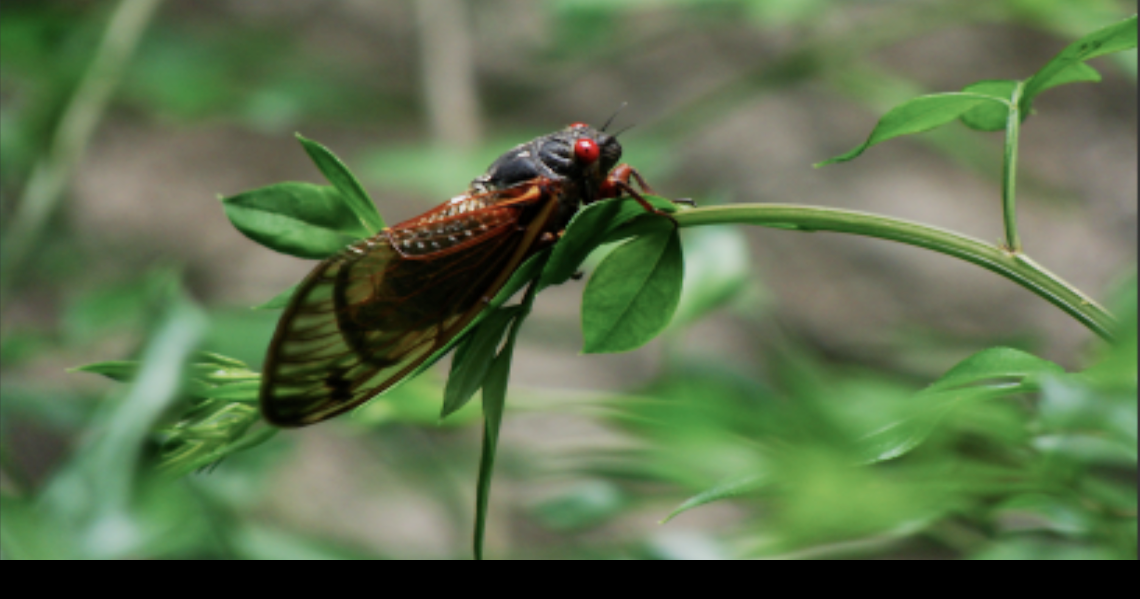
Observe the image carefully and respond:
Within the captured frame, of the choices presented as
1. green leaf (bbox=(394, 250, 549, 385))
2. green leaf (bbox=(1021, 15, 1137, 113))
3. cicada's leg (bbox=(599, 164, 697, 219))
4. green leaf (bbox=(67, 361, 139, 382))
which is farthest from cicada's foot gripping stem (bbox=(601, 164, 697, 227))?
green leaf (bbox=(67, 361, 139, 382))

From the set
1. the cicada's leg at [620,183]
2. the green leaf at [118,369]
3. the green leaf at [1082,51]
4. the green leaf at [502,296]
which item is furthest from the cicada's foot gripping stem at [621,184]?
the green leaf at [118,369]

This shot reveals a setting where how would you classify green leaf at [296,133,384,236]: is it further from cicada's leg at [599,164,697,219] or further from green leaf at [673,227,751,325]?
green leaf at [673,227,751,325]

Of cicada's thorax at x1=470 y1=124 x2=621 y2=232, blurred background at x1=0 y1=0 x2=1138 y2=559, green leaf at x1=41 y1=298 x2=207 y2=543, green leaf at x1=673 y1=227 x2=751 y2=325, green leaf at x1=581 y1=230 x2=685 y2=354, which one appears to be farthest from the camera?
blurred background at x1=0 y1=0 x2=1138 y2=559

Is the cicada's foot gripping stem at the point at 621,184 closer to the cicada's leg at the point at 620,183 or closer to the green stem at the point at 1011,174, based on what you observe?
the cicada's leg at the point at 620,183

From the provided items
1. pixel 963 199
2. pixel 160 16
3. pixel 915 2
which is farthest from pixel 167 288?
pixel 963 199
